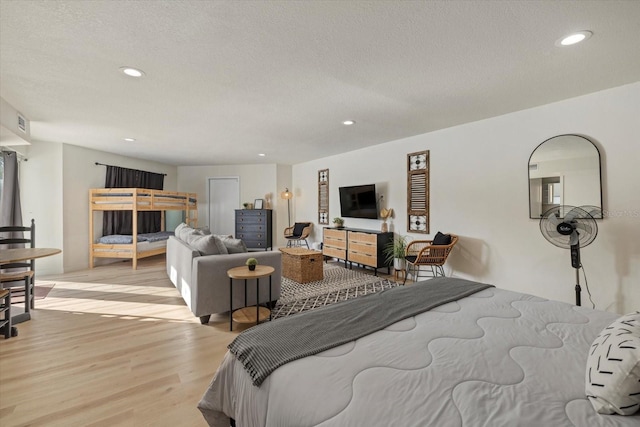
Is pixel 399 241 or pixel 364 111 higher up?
pixel 364 111

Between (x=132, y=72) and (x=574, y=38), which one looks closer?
(x=574, y=38)

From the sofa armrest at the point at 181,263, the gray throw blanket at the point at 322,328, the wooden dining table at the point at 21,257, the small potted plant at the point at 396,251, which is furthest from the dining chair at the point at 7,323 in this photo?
the small potted plant at the point at 396,251

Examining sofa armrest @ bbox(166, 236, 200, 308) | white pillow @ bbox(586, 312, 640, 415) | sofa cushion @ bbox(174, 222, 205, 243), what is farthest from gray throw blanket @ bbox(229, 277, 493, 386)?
sofa cushion @ bbox(174, 222, 205, 243)

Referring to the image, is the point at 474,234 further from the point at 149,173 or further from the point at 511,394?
the point at 149,173

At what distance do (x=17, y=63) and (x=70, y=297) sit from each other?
2.86 m

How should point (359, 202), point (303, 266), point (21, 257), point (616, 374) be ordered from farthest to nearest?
point (359, 202) < point (303, 266) < point (21, 257) < point (616, 374)

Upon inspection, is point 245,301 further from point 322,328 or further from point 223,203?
point 223,203

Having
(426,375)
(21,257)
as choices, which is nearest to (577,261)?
Answer: (426,375)

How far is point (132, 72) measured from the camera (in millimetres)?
2404

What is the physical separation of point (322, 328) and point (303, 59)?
198 centimetres

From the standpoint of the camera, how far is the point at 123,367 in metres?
2.12

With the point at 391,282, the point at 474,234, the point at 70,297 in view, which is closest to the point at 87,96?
the point at 70,297

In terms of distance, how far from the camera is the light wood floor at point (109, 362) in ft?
5.47

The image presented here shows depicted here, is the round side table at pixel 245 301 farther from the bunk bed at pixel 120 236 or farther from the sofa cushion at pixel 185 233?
the bunk bed at pixel 120 236
